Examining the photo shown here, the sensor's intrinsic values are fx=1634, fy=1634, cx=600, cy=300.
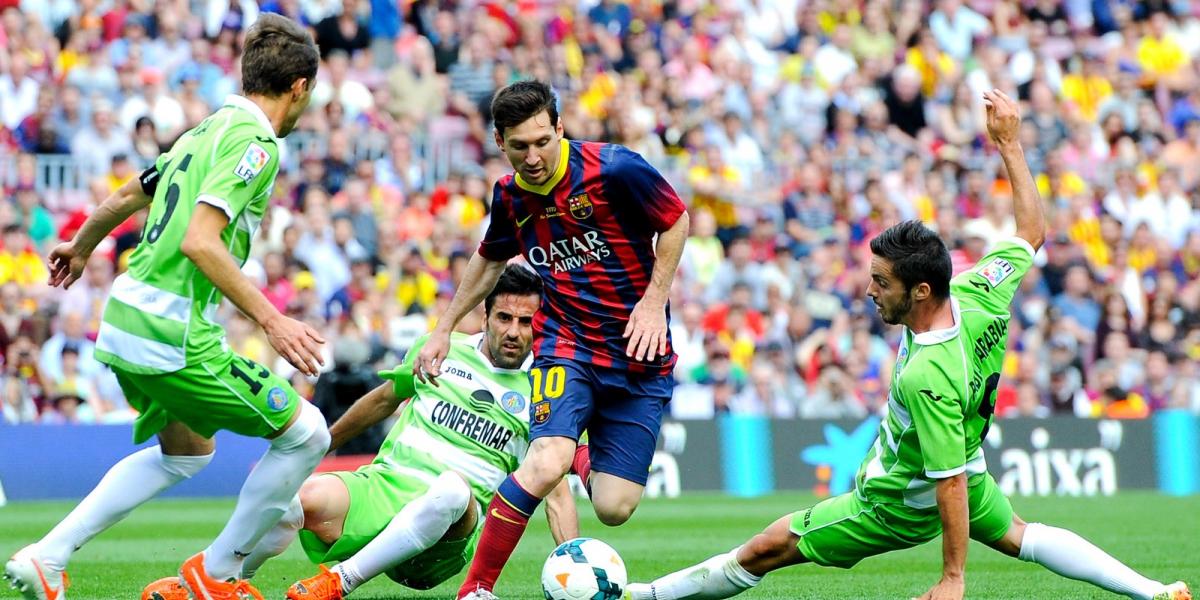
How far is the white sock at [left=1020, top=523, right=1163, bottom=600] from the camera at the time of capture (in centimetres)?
663

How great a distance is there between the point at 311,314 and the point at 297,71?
978cm

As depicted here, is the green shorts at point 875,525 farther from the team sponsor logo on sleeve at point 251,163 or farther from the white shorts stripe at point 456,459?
the team sponsor logo on sleeve at point 251,163

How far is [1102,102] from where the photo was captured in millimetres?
22859

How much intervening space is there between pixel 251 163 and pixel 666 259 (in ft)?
6.53

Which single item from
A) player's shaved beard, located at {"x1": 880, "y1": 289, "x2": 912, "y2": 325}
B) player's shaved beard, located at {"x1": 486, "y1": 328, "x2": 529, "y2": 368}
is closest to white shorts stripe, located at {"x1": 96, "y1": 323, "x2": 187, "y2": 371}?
player's shaved beard, located at {"x1": 486, "y1": 328, "x2": 529, "y2": 368}

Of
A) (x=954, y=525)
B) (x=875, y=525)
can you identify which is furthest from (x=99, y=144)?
(x=954, y=525)

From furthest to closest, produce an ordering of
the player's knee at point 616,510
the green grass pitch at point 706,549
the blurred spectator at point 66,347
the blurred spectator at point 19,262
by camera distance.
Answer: the blurred spectator at point 19,262, the blurred spectator at point 66,347, the green grass pitch at point 706,549, the player's knee at point 616,510

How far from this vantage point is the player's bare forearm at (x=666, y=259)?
7.15 meters

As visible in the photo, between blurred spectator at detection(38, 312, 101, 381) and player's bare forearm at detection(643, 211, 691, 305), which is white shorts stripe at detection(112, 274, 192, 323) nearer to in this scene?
player's bare forearm at detection(643, 211, 691, 305)

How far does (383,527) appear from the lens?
7.45 m

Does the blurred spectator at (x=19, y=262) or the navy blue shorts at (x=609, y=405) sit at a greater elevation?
the blurred spectator at (x=19, y=262)

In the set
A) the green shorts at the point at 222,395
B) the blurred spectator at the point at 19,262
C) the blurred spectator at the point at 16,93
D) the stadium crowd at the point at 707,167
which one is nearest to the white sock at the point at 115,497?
the green shorts at the point at 222,395

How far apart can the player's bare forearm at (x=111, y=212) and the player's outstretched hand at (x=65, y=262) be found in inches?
1.2

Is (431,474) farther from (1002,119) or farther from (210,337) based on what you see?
(1002,119)
